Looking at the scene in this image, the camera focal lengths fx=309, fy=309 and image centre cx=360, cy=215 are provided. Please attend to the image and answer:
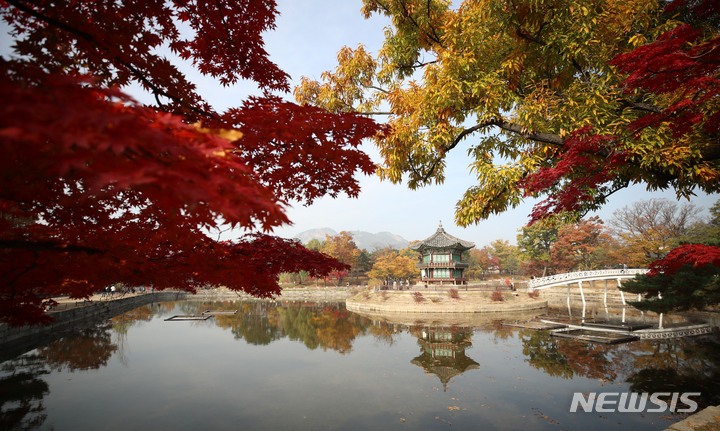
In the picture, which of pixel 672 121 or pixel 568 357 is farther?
pixel 568 357

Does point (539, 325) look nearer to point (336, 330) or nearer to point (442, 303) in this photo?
point (442, 303)

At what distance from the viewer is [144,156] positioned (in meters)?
1.42

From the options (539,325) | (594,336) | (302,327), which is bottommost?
(302,327)

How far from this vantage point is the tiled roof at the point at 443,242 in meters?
36.2

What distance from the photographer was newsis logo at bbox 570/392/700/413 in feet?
23.5

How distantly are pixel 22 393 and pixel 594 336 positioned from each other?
20.9 meters

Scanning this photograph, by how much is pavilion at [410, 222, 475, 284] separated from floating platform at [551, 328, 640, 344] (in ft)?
63.3

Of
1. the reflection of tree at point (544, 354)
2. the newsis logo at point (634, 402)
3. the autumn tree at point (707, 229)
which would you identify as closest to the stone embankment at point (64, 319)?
the newsis logo at point (634, 402)

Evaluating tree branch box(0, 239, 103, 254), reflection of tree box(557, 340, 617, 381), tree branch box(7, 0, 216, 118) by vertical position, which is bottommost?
reflection of tree box(557, 340, 617, 381)

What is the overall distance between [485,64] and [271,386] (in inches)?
379

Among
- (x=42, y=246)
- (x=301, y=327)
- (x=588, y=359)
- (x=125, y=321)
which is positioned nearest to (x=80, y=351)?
(x=125, y=321)

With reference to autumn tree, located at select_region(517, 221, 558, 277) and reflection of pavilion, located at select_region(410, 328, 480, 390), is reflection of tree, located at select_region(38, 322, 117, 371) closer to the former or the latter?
reflection of pavilion, located at select_region(410, 328, 480, 390)

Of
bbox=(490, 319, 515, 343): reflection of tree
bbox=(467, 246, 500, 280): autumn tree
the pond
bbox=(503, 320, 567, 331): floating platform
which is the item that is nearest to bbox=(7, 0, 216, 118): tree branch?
the pond

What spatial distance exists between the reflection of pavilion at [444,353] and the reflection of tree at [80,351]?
11.5 m
